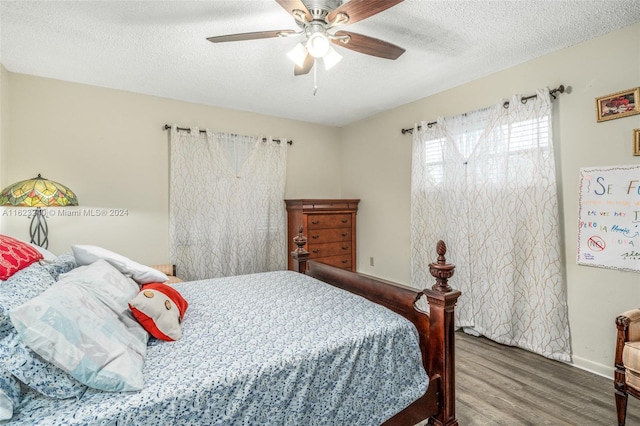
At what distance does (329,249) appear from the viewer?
4.24 meters

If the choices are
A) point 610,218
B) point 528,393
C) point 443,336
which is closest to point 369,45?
point 443,336

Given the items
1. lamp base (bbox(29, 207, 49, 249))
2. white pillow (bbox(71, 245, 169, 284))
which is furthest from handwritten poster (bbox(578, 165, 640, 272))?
lamp base (bbox(29, 207, 49, 249))

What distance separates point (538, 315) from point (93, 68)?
4341 mm

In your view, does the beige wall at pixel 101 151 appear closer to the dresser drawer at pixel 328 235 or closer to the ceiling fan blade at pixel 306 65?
the dresser drawer at pixel 328 235

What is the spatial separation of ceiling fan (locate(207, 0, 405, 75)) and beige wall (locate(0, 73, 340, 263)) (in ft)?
6.96

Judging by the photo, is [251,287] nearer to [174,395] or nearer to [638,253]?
[174,395]

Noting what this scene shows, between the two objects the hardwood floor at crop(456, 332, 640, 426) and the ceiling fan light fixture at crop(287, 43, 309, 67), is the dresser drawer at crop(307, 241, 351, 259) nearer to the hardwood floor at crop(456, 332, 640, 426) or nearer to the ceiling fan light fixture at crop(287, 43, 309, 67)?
the hardwood floor at crop(456, 332, 640, 426)

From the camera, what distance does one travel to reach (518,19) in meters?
2.07

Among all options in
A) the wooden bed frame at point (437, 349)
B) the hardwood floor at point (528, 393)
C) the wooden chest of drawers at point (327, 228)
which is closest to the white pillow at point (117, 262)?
the wooden bed frame at point (437, 349)

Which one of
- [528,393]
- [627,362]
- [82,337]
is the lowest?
[528,393]

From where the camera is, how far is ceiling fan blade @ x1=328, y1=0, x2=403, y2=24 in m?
1.49

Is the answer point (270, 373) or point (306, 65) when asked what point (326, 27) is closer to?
point (306, 65)

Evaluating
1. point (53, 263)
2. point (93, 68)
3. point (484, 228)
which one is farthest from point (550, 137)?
point (93, 68)

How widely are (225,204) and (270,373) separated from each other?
9.57 ft
